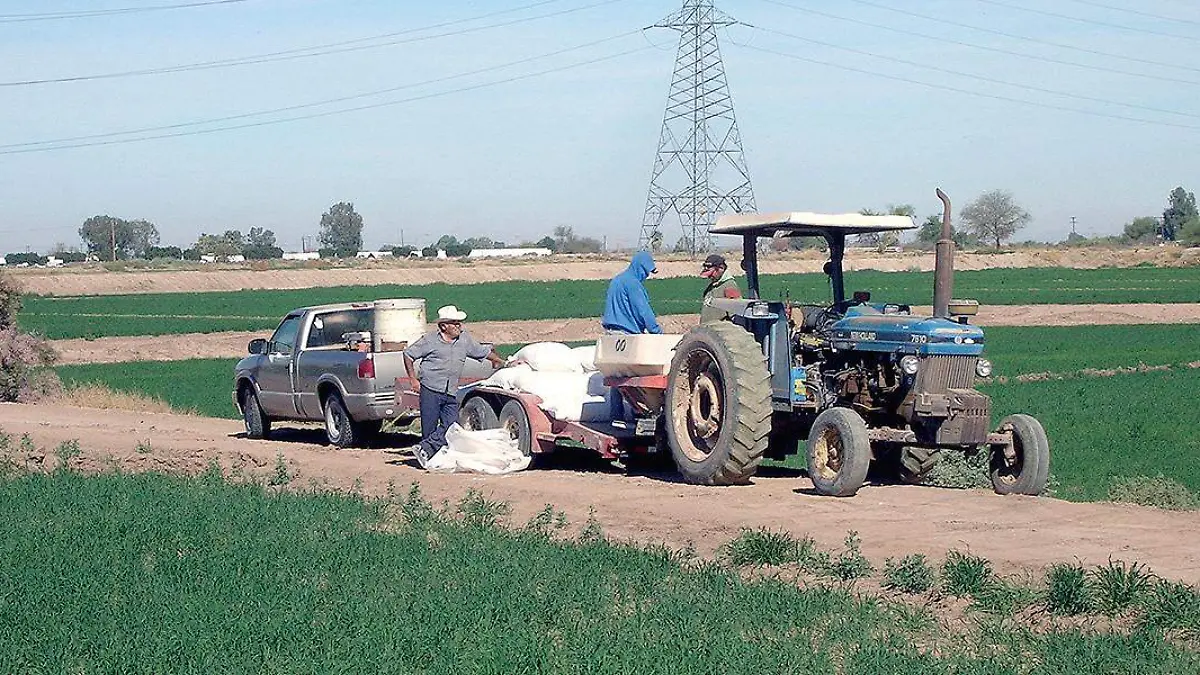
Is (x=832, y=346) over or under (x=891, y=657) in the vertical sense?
over

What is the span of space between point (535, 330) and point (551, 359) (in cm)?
3287

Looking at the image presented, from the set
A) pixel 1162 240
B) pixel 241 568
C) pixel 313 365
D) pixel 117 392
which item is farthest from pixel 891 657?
pixel 1162 240

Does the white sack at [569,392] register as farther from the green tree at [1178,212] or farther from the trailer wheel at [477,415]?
the green tree at [1178,212]

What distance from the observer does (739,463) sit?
1308 centimetres

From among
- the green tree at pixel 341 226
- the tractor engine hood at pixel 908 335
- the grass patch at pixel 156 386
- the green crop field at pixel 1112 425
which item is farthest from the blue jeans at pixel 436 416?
the green tree at pixel 341 226

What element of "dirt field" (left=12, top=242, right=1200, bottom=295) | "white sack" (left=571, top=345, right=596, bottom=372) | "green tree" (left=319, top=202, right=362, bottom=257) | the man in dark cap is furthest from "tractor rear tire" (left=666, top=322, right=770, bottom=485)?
"green tree" (left=319, top=202, right=362, bottom=257)

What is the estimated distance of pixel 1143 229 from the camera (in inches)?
5999

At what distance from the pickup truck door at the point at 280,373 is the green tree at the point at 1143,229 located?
14235 centimetres

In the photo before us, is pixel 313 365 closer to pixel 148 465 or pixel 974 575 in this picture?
pixel 148 465

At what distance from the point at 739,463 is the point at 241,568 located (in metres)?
5.14

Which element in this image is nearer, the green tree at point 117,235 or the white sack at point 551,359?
the white sack at point 551,359

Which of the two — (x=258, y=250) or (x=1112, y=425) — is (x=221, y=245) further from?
(x=1112, y=425)

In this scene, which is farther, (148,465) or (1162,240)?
(1162,240)

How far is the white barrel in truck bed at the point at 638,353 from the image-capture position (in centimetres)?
1412
